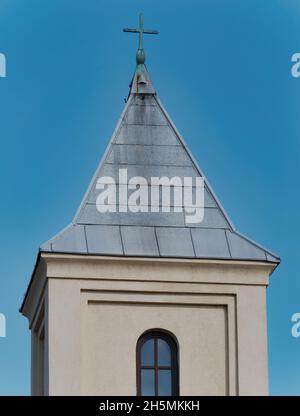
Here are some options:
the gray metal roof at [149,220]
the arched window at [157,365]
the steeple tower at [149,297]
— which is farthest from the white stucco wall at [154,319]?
the gray metal roof at [149,220]

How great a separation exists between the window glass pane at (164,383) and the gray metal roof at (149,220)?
1.90m

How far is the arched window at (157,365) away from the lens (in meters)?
50.4

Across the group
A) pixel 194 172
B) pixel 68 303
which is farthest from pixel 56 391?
pixel 194 172

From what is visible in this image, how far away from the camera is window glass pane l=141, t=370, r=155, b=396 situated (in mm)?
50281

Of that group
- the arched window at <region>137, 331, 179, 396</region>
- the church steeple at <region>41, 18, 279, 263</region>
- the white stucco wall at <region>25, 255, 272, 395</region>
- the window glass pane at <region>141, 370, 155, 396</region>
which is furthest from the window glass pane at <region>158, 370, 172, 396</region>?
the church steeple at <region>41, 18, 279, 263</region>

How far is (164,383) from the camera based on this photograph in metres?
50.5

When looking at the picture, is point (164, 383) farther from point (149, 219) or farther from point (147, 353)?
point (149, 219)

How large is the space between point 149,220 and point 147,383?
282cm

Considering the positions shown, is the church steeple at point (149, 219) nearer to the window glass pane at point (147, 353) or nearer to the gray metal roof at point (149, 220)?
the gray metal roof at point (149, 220)

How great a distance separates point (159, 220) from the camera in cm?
5156

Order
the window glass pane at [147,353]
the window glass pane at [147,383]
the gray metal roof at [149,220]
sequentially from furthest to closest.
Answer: the gray metal roof at [149,220] < the window glass pane at [147,353] < the window glass pane at [147,383]

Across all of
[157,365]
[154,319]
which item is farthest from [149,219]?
[157,365]
